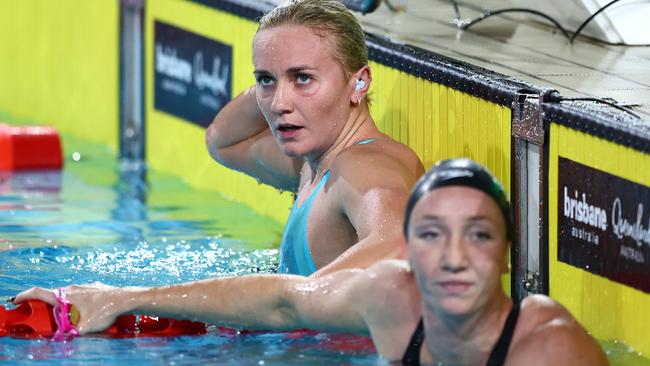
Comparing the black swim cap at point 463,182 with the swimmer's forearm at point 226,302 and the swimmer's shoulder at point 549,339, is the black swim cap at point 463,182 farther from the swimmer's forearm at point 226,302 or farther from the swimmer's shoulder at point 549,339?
the swimmer's forearm at point 226,302

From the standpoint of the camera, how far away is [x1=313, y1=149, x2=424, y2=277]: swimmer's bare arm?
4.35m

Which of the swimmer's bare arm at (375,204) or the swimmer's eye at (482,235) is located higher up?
the swimmer's eye at (482,235)

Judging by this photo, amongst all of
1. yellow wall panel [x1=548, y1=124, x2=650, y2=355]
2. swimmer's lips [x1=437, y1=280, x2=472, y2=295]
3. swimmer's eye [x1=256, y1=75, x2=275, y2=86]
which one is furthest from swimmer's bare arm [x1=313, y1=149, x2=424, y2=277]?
swimmer's lips [x1=437, y1=280, x2=472, y2=295]

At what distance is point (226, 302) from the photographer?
14.1 ft

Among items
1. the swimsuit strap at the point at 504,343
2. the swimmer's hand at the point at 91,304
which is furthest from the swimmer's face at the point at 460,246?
the swimmer's hand at the point at 91,304

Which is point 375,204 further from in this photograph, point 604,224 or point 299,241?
point 604,224

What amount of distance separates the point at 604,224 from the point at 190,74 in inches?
143

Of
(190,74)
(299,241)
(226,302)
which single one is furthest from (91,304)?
(190,74)

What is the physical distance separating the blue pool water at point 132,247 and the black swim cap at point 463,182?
0.63 meters

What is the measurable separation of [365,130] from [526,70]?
1.01 metres

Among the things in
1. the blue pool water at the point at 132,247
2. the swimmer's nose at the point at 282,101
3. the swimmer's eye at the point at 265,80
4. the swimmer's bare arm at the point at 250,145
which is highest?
the swimmer's eye at the point at 265,80

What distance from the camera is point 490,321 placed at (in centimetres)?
375

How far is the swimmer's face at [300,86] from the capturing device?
473cm

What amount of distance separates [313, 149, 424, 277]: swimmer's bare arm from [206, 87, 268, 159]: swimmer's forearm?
1017 mm
